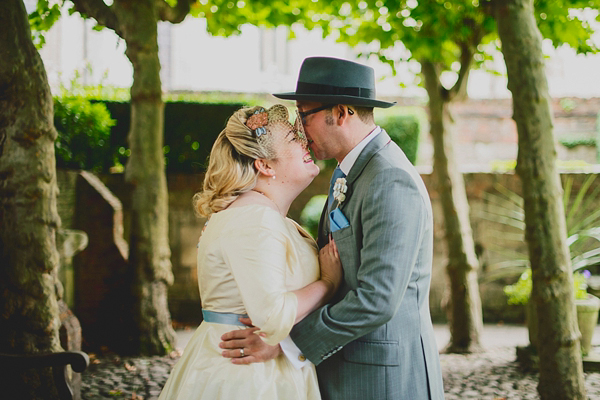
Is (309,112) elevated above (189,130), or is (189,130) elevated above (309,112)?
(189,130)

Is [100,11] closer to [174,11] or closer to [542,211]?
[174,11]

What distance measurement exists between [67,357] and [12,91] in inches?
59.7

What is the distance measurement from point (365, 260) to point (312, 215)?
578cm

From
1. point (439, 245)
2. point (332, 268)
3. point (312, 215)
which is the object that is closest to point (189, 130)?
point (312, 215)

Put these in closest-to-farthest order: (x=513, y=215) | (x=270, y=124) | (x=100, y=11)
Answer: (x=270, y=124) < (x=100, y=11) < (x=513, y=215)

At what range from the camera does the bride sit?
2.10 meters

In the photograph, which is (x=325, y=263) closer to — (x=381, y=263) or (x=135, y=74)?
(x=381, y=263)

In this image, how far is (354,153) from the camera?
242 centimetres

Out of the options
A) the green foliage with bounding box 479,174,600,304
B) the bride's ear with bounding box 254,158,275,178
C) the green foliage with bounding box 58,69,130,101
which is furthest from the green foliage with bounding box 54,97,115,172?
the green foliage with bounding box 479,174,600,304

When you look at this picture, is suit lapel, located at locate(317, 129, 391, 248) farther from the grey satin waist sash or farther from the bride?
the grey satin waist sash

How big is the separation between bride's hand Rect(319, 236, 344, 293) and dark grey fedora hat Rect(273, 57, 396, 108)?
58 centimetres

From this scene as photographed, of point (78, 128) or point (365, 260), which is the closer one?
point (365, 260)

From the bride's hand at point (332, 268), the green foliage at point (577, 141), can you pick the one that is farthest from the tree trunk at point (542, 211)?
the green foliage at point (577, 141)

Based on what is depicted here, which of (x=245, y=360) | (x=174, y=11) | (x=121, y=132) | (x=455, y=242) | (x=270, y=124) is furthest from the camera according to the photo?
(x=121, y=132)
